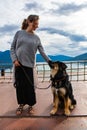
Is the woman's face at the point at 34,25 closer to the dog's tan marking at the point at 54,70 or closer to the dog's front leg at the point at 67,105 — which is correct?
the dog's tan marking at the point at 54,70

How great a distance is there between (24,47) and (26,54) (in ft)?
0.46

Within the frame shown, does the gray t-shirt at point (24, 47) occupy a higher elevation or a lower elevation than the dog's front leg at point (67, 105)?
higher

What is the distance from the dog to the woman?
0.26m

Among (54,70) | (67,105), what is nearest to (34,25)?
(54,70)

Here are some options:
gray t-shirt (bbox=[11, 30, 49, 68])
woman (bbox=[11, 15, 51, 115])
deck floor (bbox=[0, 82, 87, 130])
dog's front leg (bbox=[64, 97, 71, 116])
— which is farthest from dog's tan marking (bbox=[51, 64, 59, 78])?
deck floor (bbox=[0, 82, 87, 130])

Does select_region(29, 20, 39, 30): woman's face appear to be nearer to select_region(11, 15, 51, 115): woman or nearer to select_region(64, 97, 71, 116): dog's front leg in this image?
select_region(11, 15, 51, 115): woman

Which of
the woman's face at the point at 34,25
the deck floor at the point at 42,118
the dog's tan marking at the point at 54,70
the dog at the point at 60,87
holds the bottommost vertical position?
the deck floor at the point at 42,118

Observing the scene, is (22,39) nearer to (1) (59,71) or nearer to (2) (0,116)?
(1) (59,71)

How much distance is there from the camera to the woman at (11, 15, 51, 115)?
626cm

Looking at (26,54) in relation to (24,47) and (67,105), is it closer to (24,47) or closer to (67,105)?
(24,47)

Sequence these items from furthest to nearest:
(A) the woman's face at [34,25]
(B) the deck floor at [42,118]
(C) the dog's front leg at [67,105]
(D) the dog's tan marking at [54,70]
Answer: (C) the dog's front leg at [67,105] → (A) the woman's face at [34,25] → (D) the dog's tan marking at [54,70] → (B) the deck floor at [42,118]

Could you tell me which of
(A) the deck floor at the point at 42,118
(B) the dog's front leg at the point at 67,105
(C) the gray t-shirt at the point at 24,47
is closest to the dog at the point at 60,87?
(B) the dog's front leg at the point at 67,105

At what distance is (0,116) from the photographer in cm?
645

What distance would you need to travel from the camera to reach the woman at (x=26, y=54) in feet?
20.5
